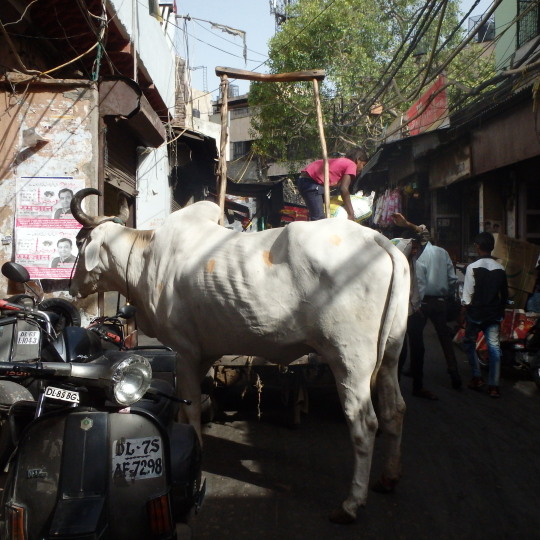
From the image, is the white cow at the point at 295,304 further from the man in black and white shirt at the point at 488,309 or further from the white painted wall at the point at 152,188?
the white painted wall at the point at 152,188

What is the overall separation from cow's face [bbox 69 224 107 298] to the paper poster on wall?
3.95 feet

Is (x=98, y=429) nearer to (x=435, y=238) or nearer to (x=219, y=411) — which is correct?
(x=219, y=411)

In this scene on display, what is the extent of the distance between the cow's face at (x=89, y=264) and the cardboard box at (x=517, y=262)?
6570 millimetres

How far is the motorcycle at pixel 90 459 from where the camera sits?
7.30 feet

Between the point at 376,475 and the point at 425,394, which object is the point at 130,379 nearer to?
the point at 376,475

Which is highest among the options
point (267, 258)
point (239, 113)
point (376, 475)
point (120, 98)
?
point (239, 113)

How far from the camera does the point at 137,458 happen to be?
2.40 meters

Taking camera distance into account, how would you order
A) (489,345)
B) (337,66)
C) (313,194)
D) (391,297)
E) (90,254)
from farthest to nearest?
1. (337,66)
2. (313,194)
3. (489,345)
4. (90,254)
5. (391,297)

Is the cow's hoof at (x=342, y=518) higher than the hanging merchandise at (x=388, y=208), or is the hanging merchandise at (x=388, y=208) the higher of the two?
the hanging merchandise at (x=388, y=208)

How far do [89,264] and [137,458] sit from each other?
2553mm

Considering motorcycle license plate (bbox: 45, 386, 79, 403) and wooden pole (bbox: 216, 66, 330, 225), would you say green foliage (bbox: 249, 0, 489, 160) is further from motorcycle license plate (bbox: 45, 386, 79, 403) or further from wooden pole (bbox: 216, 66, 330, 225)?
motorcycle license plate (bbox: 45, 386, 79, 403)

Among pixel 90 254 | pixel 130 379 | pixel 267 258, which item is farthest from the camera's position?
pixel 90 254

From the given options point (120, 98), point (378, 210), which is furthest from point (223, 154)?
point (378, 210)

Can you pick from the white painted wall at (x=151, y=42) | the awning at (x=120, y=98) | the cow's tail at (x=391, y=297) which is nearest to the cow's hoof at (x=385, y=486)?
the cow's tail at (x=391, y=297)
